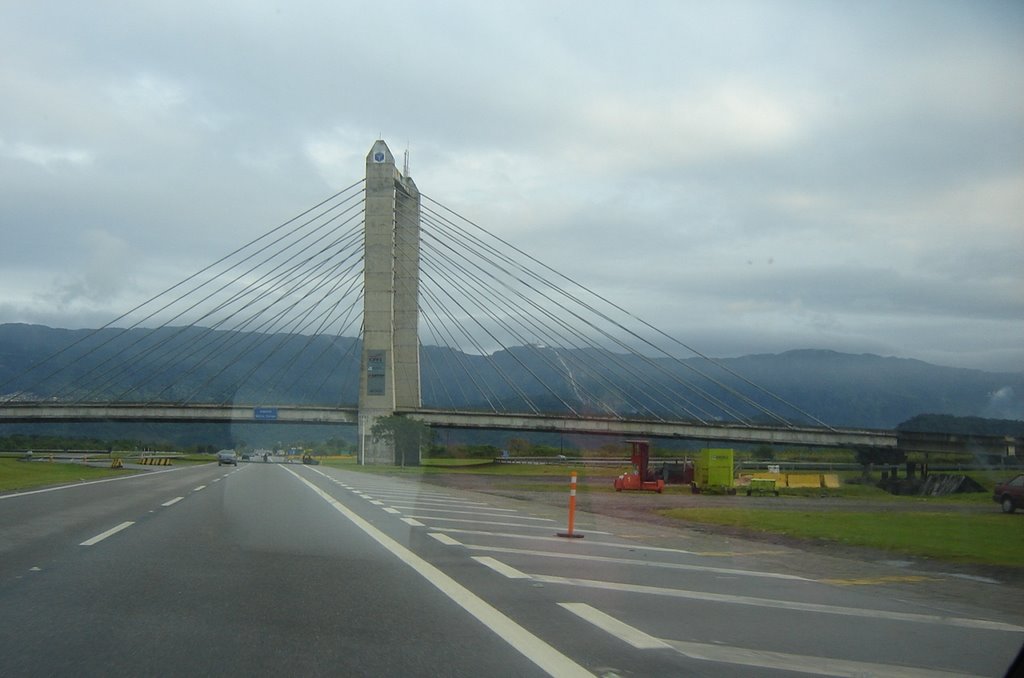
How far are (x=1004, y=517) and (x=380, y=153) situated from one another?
52.7m

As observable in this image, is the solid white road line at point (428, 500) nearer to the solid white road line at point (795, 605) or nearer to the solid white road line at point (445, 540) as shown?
the solid white road line at point (445, 540)

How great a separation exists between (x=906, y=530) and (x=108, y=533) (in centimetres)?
1436

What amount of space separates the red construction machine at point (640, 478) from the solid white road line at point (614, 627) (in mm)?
31611

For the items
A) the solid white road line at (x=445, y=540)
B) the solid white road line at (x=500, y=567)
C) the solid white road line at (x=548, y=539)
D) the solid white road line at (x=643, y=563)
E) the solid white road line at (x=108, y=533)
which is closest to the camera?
the solid white road line at (x=500, y=567)

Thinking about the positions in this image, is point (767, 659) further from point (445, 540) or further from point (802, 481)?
point (802, 481)

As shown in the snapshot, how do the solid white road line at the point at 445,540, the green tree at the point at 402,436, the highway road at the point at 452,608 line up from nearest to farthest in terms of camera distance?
the highway road at the point at 452,608
the solid white road line at the point at 445,540
the green tree at the point at 402,436

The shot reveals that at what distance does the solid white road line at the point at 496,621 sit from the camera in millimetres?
6348

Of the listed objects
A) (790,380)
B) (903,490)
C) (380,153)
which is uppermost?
(380,153)

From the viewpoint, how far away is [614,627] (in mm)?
7660

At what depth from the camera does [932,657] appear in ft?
22.7

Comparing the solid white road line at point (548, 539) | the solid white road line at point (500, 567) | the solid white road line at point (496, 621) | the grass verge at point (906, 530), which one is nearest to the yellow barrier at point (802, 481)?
the grass verge at point (906, 530)

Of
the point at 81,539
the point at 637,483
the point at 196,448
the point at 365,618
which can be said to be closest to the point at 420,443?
the point at 637,483

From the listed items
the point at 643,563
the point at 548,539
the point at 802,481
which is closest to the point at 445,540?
the point at 548,539

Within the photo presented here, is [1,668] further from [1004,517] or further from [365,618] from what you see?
[1004,517]
